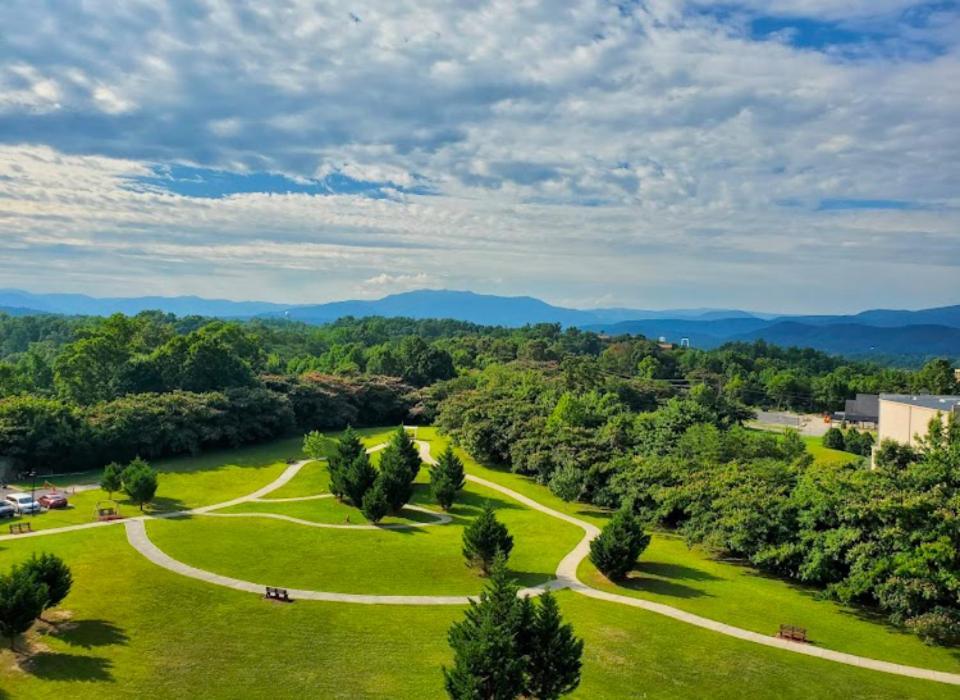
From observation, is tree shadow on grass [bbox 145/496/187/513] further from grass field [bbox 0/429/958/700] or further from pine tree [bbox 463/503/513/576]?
pine tree [bbox 463/503/513/576]

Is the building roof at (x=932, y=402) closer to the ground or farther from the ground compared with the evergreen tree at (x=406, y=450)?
farther from the ground

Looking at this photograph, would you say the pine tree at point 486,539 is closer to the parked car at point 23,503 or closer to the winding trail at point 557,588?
the winding trail at point 557,588

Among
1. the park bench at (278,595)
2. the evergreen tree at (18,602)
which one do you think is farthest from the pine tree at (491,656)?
the evergreen tree at (18,602)

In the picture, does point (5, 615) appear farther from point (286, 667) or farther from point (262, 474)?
point (262, 474)

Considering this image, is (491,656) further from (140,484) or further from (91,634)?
(140,484)

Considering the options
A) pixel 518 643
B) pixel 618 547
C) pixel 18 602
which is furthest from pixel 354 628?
pixel 618 547

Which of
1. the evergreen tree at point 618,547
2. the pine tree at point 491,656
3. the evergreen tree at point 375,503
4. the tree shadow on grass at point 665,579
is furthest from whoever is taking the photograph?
the evergreen tree at point 375,503

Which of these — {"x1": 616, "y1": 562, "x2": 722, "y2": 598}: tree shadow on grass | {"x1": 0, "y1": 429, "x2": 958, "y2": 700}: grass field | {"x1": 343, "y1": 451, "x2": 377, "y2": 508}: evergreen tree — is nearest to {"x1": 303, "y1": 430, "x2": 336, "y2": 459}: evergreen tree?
{"x1": 343, "y1": 451, "x2": 377, "y2": 508}: evergreen tree
